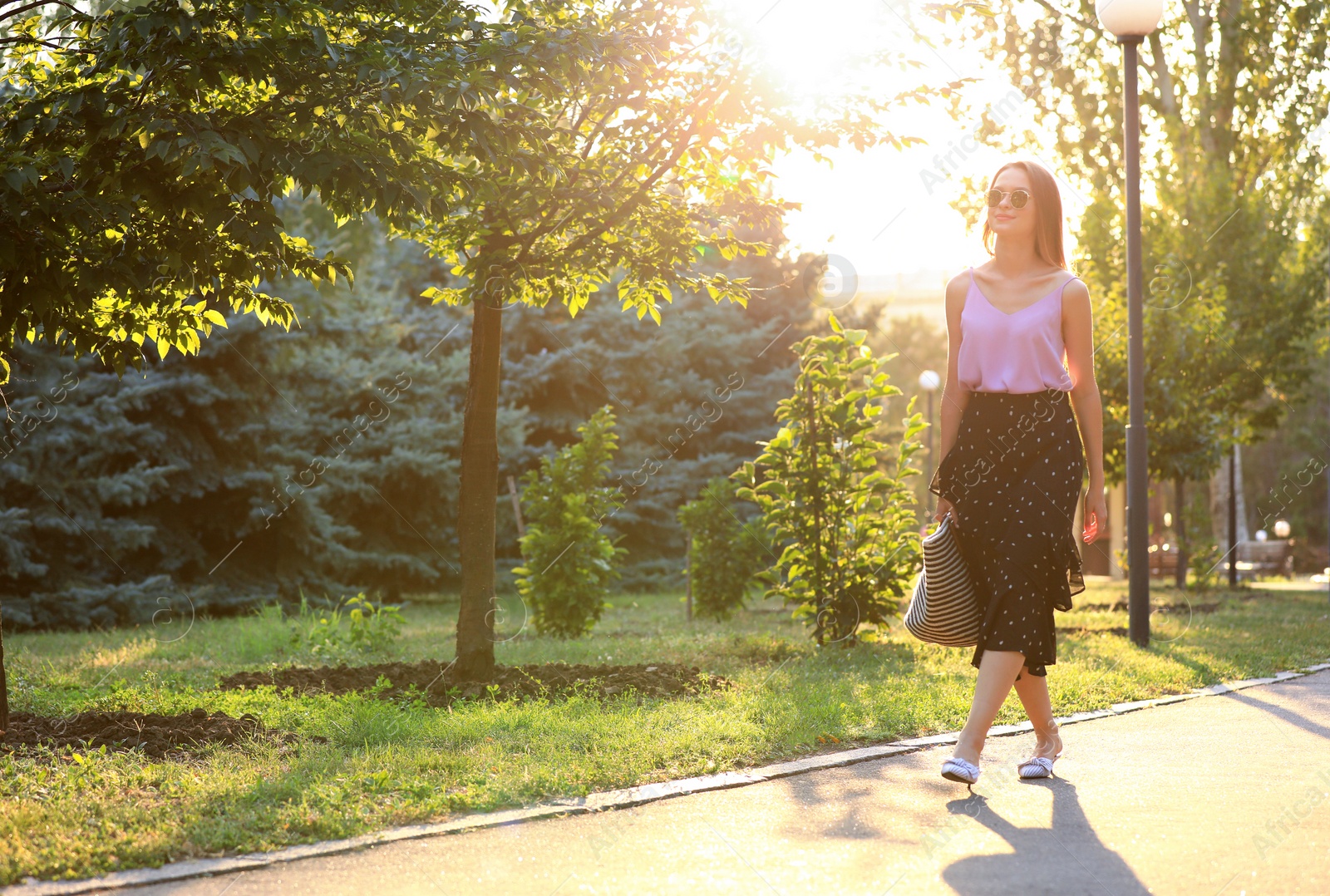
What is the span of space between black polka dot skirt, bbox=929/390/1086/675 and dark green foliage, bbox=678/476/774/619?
955 cm

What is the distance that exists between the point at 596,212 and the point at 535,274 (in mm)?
681

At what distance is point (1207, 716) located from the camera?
19.0 feet

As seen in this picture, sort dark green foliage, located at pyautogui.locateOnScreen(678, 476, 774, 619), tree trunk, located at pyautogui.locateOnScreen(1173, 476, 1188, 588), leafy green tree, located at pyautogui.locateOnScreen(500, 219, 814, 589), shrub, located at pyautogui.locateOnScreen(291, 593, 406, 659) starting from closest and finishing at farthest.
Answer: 1. shrub, located at pyautogui.locateOnScreen(291, 593, 406, 659)
2. dark green foliage, located at pyautogui.locateOnScreen(678, 476, 774, 619)
3. tree trunk, located at pyautogui.locateOnScreen(1173, 476, 1188, 588)
4. leafy green tree, located at pyautogui.locateOnScreen(500, 219, 814, 589)

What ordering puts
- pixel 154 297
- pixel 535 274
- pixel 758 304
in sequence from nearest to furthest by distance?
pixel 154 297 < pixel 535 274 < pixel 758 304

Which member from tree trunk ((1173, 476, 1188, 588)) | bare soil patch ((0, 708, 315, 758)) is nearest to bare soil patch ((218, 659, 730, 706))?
bare soil patch ((0, 708, 315, 758))

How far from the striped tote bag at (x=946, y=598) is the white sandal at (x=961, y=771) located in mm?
427

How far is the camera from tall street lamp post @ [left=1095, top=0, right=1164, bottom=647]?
30.1 feet

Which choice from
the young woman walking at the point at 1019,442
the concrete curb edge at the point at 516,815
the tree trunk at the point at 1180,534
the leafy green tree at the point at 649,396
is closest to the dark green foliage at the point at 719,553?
the tree trunk at the point at 1180,534

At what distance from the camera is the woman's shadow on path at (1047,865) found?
121 inches

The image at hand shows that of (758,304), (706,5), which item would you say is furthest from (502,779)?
(758,304)

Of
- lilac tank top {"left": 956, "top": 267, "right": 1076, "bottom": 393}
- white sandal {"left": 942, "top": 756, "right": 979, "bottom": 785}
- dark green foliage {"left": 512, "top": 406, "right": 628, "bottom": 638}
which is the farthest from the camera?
dark green foliage {"left": 512, "top": 406, "right": 628, "bottom": 638}

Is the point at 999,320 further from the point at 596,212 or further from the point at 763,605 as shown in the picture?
the point at 763,605

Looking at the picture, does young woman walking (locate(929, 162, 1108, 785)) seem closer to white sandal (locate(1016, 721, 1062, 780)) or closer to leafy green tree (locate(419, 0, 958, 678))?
white sandal (locate(1016, 721, 1062, 780))

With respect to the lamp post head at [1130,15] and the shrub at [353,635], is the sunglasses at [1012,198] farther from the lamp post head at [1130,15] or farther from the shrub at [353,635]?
the shrub at [353,635]
